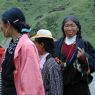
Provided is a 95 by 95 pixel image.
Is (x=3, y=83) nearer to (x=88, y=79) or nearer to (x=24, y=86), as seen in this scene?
(x=24, y=86)

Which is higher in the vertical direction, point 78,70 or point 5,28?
point 5,28

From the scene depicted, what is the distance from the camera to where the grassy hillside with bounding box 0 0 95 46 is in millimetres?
24781

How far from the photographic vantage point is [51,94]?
3.74 metres

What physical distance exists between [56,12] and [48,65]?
26.8m

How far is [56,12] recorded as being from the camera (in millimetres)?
30375

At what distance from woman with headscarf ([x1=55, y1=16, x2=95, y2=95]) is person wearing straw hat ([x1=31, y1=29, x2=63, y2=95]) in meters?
0.27

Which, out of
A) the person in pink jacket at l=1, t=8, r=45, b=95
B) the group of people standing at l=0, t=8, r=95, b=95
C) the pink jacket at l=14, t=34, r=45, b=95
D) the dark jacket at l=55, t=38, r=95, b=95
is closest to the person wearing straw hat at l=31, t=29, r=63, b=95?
the group of people standing at l=0, t=8, r=95, b=95

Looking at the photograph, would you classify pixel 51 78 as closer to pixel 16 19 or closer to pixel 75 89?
pixel 75 89

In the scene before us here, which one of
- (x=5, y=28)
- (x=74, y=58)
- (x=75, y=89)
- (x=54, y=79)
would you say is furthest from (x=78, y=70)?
(x=5, y=28)

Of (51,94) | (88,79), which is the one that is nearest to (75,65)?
(88,79)

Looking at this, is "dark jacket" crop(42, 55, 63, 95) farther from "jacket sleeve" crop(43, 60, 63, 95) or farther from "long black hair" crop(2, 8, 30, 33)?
"long black hair" crop(2, 8, 30, 33)

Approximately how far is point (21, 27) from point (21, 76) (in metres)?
0.42

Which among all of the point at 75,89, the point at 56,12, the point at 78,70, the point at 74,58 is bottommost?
the point at 56,12

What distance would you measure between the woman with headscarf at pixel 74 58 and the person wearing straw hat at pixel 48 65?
27cm
